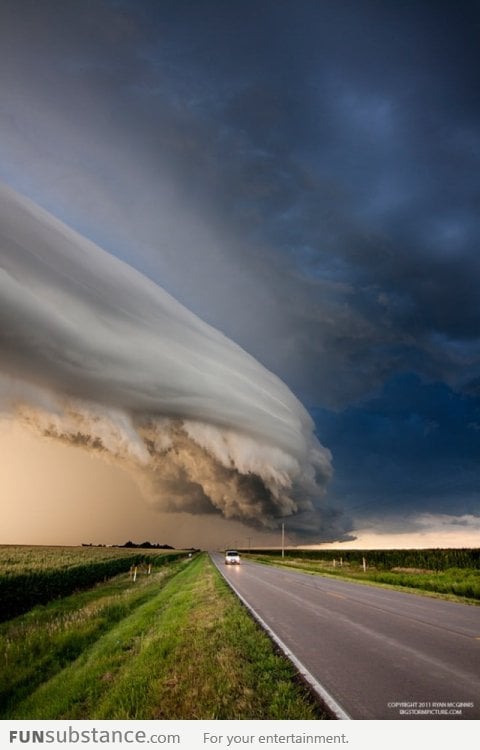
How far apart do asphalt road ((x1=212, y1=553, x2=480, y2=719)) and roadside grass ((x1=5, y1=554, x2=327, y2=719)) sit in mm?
687

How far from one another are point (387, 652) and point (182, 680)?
13.7 ft

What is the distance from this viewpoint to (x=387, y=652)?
29.0ft

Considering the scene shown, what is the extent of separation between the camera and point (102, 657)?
1107 cm

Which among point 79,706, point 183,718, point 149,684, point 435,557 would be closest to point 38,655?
point 79,706

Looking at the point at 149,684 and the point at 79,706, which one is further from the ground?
the point at 149,684

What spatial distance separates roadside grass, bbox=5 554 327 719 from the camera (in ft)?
19.4

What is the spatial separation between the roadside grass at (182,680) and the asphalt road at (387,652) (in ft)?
2.25

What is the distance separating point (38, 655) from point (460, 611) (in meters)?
13.8

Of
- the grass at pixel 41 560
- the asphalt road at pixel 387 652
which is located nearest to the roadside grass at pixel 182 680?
the asphalt road at pixel 387 652

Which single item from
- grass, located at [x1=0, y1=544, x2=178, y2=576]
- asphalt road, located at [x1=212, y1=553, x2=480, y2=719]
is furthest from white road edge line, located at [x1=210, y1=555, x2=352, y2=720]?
grass, located at [x1=0, y1=544, x2=178, y2=576]

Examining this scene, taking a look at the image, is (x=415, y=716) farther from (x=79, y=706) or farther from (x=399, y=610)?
(x=399, y=610)

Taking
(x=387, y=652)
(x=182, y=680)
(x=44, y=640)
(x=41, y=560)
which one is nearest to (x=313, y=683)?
(x=182, y=680)

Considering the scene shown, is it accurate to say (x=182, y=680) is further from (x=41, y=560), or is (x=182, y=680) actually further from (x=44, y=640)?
(x=41, y=560)

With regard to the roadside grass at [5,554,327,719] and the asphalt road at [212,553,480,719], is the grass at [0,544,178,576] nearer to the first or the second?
the roadside grass at [5,554,327,719]
